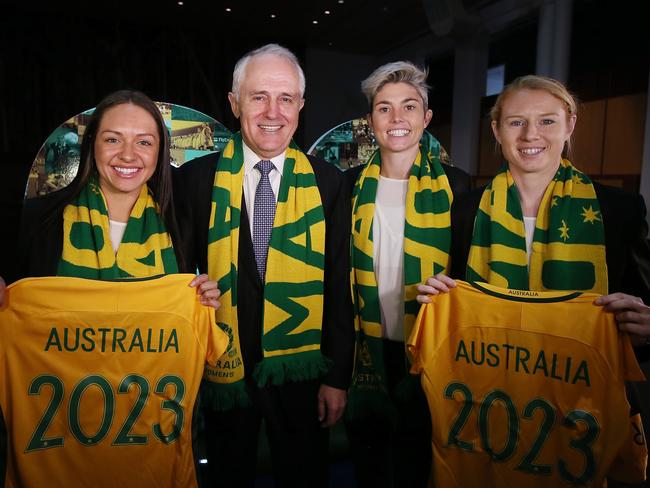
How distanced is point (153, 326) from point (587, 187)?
1318mm

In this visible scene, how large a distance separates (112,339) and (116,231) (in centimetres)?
39

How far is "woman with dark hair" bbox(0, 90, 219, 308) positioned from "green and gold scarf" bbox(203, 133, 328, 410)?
0.15 m

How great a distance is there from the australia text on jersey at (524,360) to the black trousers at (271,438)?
1.88 ft

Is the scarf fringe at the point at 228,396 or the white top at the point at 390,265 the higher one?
the white top at the point at 390,265

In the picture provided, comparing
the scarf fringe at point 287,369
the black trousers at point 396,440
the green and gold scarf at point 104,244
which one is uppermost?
the green and gold scarf at point 104,244

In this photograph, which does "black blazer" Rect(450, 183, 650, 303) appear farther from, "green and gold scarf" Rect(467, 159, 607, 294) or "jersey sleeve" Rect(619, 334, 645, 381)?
"jersey sleeve" Rect(619, 334, 645, 381)

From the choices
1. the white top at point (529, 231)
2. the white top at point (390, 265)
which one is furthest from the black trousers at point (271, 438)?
the white top at point (529, 231)

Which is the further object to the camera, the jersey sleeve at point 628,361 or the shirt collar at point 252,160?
the shirt collar at point 252,160

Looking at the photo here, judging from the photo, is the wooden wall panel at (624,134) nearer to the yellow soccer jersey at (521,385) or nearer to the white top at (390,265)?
the white top at (390,265)

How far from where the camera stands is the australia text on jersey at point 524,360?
1.17m

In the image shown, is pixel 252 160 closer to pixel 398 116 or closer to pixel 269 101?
pixel 269 101

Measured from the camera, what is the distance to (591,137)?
597cm

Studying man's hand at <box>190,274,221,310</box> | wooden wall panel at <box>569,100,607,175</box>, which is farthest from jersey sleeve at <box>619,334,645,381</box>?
wooden wall panel at <box>569,100,607,175</box>

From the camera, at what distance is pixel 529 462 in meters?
1.21
